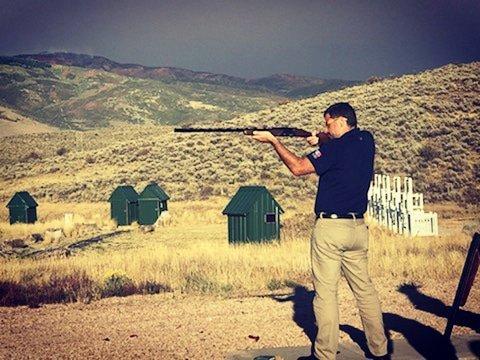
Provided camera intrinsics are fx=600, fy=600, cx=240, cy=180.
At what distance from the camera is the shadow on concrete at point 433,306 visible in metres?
6.27

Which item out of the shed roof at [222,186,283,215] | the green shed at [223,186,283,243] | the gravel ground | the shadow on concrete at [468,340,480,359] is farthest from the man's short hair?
the green shed at [223,186,283,243]

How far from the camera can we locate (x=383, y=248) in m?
13.7

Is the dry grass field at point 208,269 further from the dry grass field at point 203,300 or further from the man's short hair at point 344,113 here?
the man's short hair at point 344,113

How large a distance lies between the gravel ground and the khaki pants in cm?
132

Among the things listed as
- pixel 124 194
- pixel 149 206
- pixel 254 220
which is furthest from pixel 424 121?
pixel 254 220

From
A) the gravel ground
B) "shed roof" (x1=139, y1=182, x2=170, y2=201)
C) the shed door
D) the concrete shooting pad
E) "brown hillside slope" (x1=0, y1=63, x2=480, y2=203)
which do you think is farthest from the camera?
"brown hillside slope" (x1=0, y1=63, x2=480, y2=203)

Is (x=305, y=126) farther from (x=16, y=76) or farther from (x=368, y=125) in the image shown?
(x=16, y=76)

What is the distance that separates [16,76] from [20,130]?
91.8 metres

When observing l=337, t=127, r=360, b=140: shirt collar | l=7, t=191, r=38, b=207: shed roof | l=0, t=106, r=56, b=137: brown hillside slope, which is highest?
l=0, t=106, r=56, b=137: brown hillside slope

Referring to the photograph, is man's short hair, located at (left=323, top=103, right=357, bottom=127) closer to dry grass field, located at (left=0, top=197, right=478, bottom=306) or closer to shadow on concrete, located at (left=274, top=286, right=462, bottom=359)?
shadow on concrete, located at (left=274, top=286, right=462, bottom=359)

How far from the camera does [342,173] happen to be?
5.48 metres

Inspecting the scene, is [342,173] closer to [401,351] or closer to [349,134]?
[349,134]

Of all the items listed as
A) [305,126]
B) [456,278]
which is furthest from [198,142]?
[456,278]

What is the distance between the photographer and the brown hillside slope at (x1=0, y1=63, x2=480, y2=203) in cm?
3509
